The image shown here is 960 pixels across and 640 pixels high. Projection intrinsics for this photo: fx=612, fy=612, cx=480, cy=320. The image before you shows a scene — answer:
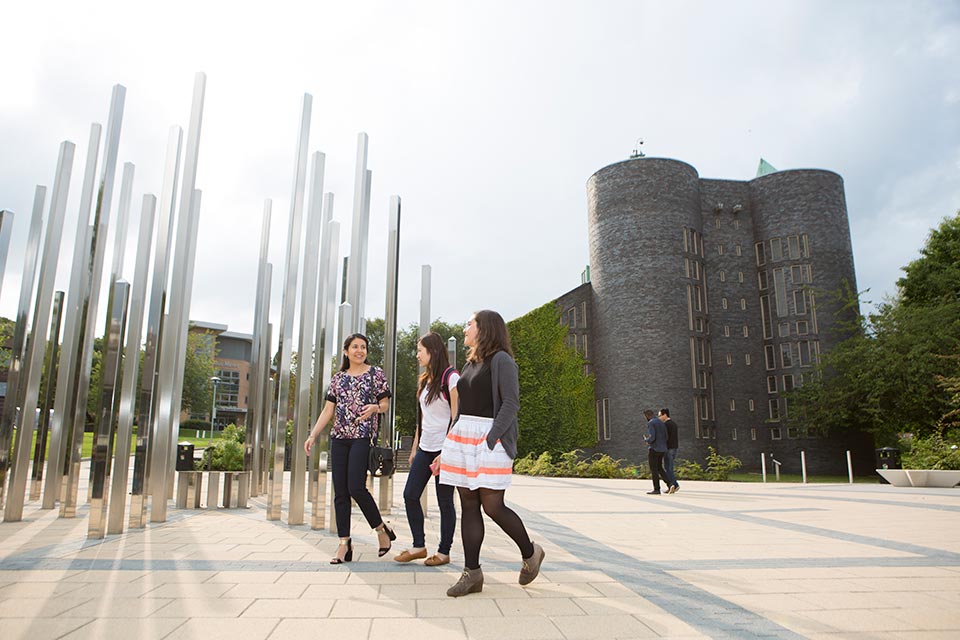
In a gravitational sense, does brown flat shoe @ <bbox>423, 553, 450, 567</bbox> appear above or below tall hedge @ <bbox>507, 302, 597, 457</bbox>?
below

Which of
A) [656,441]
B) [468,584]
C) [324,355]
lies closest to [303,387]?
[324,355]

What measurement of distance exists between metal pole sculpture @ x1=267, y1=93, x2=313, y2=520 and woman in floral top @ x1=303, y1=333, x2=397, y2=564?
253 cm

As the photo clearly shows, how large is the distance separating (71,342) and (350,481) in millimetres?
4806

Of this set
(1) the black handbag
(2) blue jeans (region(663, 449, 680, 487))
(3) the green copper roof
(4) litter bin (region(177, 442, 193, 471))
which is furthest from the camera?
(3) the green copper roof

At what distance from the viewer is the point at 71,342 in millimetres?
7445

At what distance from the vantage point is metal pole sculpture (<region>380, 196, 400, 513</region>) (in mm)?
7834

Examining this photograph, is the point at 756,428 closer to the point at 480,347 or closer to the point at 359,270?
the point at 359,270

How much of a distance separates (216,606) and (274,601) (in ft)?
1.03

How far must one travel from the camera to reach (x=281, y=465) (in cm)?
Answer: 753

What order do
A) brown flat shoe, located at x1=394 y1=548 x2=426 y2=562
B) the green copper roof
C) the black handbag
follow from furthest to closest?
1. the green copper roof
2. the black handbag
3. brown flat shoe, located at x1=394 y1=548 x2=426 y2=562

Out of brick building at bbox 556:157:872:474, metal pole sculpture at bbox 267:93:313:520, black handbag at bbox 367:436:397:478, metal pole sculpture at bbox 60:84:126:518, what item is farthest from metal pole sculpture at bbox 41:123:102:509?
brick building at bbox 556:157:872:474

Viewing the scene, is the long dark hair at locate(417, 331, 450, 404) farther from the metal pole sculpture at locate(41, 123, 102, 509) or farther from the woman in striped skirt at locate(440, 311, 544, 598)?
the metal pole sculpture at locate(41, 123, 102, 509)

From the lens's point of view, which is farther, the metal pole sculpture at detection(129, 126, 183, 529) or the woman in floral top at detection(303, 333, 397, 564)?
the metal pole sculpture at detection(129, 126, 183, 529)

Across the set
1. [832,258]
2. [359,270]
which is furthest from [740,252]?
[359,270]
